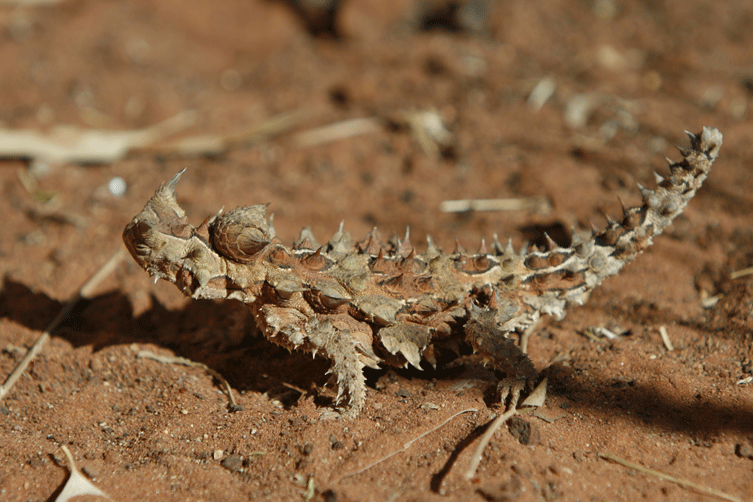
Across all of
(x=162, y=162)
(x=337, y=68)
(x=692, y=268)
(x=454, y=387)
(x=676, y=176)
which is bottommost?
(x=162, y=162)

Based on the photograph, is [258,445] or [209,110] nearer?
[258,445]

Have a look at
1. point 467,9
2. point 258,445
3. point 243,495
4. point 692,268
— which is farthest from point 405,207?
point 467,9

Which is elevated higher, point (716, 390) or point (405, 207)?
point (716, 390)

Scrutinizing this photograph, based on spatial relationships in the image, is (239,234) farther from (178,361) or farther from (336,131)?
(336,131)

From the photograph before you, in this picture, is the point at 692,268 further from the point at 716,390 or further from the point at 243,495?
the point at 243,495

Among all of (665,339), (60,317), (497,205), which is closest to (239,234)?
(60,317)
